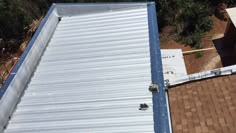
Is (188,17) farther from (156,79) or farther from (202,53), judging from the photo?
(156,79)

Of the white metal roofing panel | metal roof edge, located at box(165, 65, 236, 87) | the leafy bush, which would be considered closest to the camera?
the white metal roofing panel

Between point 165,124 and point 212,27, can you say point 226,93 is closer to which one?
point 165,124

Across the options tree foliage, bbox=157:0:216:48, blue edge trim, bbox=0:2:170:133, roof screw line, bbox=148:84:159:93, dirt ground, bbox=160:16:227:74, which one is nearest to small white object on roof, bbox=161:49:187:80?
dirt ground, bbox=160:16:227:74

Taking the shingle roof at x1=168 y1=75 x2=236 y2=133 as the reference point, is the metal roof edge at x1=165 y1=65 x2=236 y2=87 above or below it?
above

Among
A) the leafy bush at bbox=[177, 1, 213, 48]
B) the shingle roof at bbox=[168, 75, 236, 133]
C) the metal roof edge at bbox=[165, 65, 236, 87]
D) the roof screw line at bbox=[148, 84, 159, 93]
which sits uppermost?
the leafy bush at bbox=[177, 1, 213, 48]

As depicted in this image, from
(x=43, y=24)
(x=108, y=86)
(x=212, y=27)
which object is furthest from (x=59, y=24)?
(x=212, y=27)

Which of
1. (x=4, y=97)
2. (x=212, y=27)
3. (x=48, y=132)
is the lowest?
(x=48, y=132)

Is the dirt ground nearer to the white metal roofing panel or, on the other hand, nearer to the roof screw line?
the white metal roofing panel

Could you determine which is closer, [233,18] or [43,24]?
[43,24]
